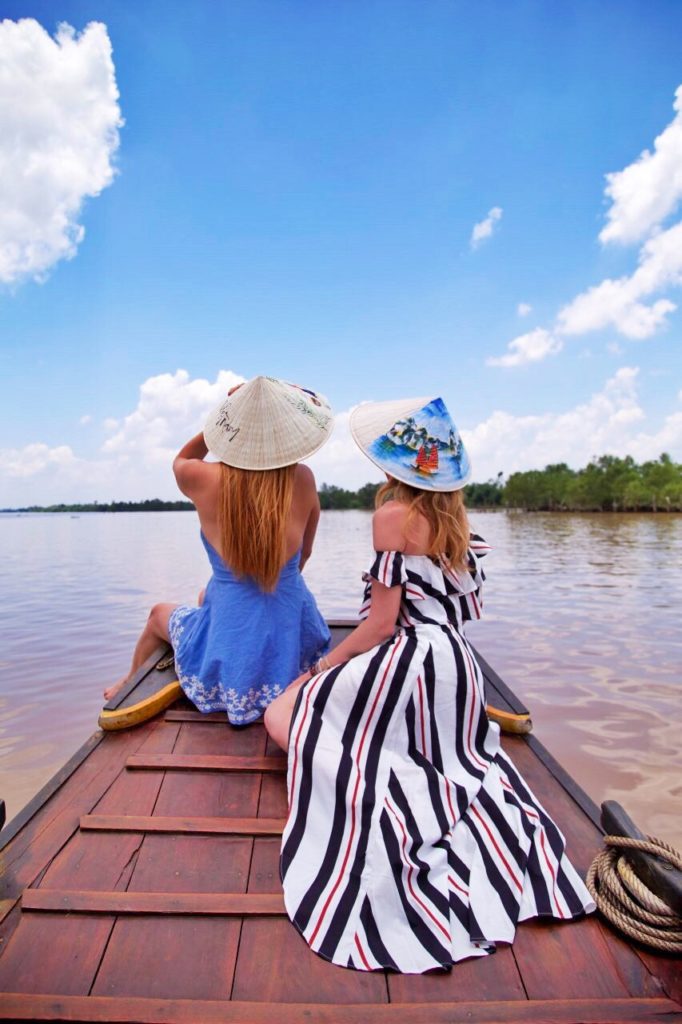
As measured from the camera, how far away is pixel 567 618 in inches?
302

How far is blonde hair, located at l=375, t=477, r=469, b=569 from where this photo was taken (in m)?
1.95

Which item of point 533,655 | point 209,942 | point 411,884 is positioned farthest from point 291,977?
point 533,655

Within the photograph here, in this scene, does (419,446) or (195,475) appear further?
(195,475)

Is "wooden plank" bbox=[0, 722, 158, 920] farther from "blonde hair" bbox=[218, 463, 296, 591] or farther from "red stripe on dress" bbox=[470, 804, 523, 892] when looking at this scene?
"red stripe on dress" bbox=[470, 804, 523, 892]

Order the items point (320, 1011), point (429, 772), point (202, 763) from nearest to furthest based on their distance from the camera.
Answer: point (320, 1011), point (429, 772), point (202, 763)

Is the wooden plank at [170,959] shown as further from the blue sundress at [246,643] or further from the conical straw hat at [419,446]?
the conical straw hat at [419,446]

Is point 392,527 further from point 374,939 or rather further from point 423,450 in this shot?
point 374,939

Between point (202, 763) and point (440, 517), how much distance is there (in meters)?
1.31

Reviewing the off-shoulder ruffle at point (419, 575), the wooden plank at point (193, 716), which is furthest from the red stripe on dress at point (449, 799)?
the wooden plank at point (193, 716)

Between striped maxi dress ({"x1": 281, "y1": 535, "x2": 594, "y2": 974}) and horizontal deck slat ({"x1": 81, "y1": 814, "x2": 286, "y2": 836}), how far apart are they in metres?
0.13

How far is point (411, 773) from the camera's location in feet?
5.87

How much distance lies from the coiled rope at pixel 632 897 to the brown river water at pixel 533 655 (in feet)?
5.64

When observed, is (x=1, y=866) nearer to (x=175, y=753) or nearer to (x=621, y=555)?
(x=175, y=753)

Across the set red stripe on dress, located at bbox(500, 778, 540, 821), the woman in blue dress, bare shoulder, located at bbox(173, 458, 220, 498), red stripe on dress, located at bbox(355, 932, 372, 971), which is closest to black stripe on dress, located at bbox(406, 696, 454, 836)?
red stripe on dress, located at bbox(500, 778, 540, 821)
